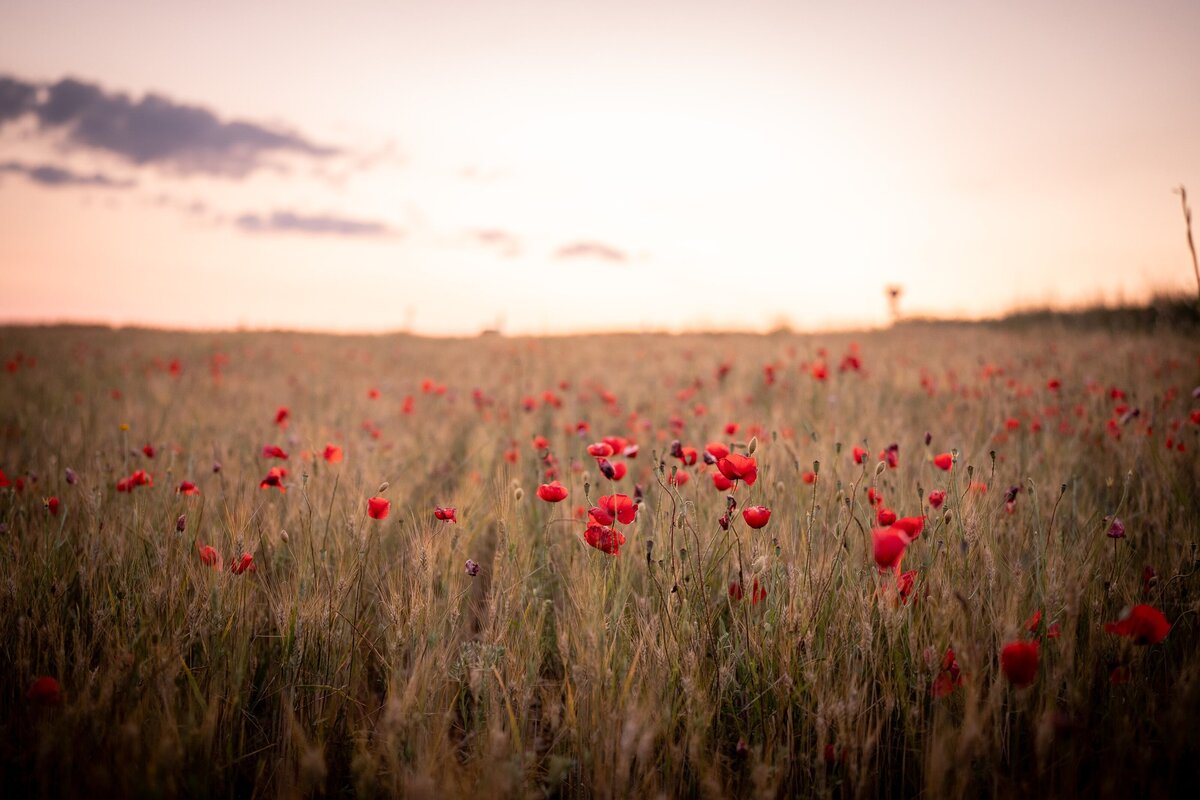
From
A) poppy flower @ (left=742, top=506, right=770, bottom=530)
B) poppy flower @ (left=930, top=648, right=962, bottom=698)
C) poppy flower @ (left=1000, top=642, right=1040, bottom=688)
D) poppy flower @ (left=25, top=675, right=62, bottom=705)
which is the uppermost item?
poppy flower @ (left=742, top=506, right=770, bottom=530)

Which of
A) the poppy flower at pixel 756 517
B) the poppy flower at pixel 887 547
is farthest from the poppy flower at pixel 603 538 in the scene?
the poppy flower at pixel 887 547

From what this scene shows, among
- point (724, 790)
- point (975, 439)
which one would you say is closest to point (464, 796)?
point (724, 790)

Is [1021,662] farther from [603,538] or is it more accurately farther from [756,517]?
[603,538]

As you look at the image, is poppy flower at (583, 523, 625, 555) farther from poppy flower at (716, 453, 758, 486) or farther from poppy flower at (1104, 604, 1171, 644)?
poppy flower at (1104, 604, 1171, 644)

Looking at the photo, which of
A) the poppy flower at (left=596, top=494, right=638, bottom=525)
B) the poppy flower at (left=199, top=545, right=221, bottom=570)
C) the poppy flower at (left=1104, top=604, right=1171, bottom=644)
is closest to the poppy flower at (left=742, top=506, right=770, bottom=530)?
the poppy flower at (left=596, top=494, right=638, bottom=525)

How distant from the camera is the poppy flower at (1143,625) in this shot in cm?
114

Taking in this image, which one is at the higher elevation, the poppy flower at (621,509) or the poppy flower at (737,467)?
the poppy flower at (737,467)

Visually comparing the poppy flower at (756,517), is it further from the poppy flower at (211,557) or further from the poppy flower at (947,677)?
the poppy flower at (211,557)

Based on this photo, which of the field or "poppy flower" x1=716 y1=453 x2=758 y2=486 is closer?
the field

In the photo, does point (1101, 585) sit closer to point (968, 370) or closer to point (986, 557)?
point (986, 557)

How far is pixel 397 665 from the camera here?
1.47 meters

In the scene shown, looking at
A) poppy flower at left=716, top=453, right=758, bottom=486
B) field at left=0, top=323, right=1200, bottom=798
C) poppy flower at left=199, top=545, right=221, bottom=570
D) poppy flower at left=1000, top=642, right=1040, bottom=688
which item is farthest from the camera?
poppy flower at left=199, top=545, right=221, bottom=570

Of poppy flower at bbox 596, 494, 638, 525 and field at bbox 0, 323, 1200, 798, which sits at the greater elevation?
poppy flower at bbox 596, 494, 638, 525

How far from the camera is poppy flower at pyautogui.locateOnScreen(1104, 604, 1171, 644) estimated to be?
1137mm
